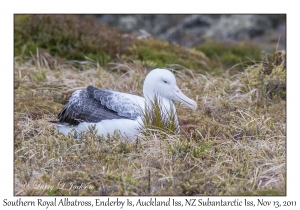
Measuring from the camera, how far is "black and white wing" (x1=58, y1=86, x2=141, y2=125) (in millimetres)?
5930

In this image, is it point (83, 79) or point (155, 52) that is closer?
point (83, 79)

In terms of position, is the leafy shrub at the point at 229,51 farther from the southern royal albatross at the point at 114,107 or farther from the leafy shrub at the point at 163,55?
the southern royal albatross at the point at 114,107

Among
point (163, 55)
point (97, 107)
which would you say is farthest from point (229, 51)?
point (97, 107)

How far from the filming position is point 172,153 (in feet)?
17.5

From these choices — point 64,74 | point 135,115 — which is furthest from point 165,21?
point 135,115

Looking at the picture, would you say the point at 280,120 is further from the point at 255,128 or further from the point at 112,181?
the point at 112,181

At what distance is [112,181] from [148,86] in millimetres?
1582

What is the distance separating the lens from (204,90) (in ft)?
25.2

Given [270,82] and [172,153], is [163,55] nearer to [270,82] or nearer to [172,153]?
[270,82]

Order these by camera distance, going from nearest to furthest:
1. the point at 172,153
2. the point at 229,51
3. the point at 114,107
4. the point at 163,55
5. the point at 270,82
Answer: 1. the point at 172,153
2. the point at 114,107
3. the point at 270,82
4. the point at 163,55
5. the point at 229,51

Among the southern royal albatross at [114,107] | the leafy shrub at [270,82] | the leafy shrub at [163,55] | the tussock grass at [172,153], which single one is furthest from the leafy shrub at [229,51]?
the southern royal albatross at [114,107]

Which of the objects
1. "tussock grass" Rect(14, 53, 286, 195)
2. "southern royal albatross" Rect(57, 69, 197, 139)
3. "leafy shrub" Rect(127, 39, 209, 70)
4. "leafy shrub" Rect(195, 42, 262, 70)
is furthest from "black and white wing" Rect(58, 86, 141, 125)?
"leafy shrub" Rect(195, 42, 262, 70)

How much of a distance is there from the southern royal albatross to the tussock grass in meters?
0.17

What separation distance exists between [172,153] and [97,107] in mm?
1149
